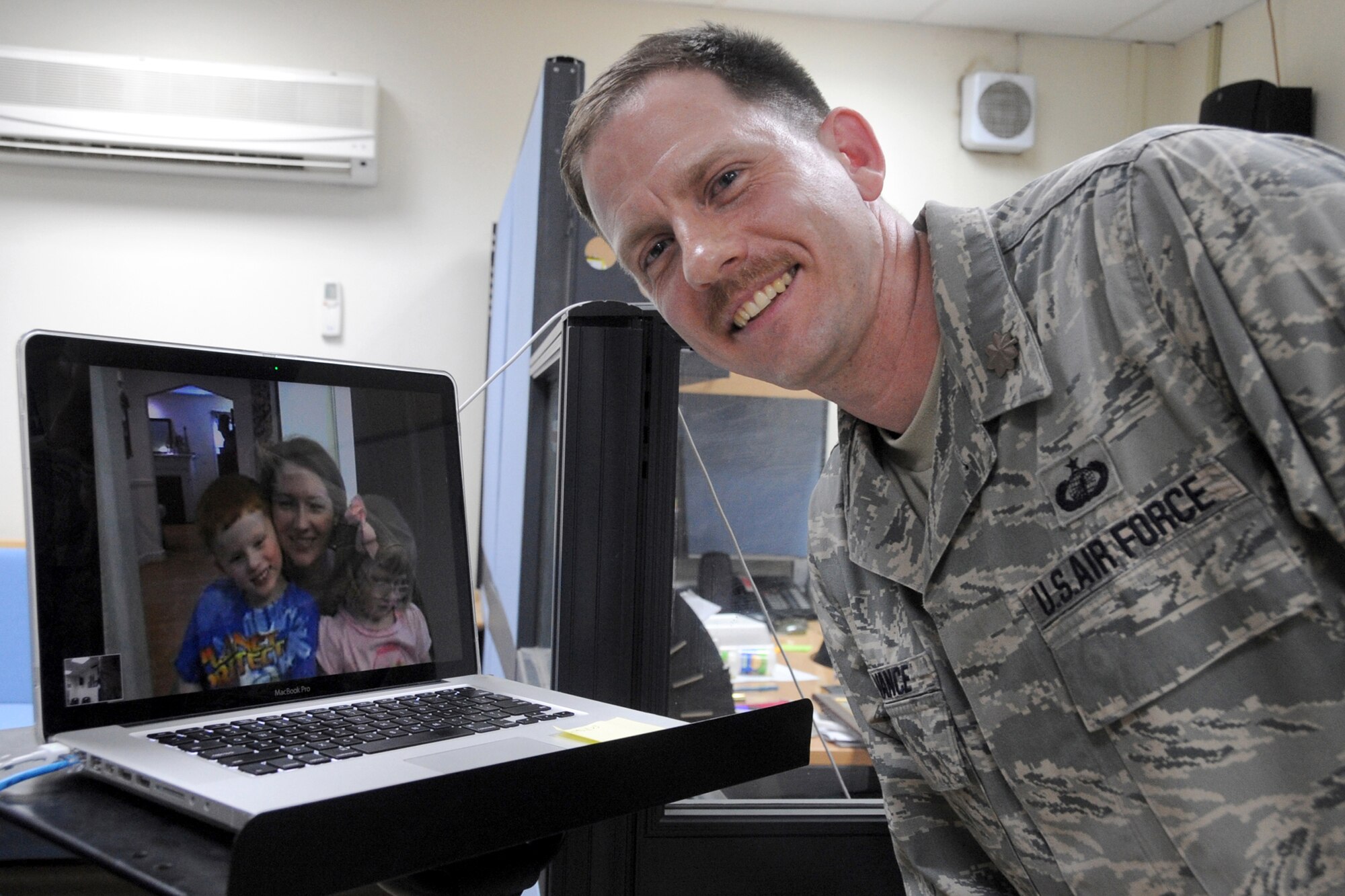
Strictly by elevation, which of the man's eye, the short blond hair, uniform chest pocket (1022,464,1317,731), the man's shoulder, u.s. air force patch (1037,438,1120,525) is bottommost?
uniform chest pocket (1022,464,1317,731)

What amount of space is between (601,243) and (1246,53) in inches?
105

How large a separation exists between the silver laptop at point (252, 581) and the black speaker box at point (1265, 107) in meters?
2.71

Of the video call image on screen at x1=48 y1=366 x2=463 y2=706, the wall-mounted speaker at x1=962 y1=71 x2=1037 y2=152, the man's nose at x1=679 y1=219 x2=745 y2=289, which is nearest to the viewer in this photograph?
the video call image on screen at x1=48 y1=366 x2=463 y2=706

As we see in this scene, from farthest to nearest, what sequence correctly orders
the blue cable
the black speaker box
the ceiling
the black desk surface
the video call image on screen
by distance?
the ceiling
the black speaker box
the video call image on screen
the blue cable
the black desk surface

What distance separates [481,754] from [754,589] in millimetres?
505

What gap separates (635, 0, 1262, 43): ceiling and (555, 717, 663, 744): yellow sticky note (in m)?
2.99

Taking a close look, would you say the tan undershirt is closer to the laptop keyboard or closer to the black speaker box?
the laptop keyboard

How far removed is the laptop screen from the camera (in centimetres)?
59

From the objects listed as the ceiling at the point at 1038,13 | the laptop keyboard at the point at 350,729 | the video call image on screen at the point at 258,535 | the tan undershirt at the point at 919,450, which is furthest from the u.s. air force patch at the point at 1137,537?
the ceiling at the point at 1038,13

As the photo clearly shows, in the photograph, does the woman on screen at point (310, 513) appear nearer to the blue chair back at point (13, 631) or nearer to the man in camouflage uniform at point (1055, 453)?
the man in camouflage uniform at point (1055, 453)

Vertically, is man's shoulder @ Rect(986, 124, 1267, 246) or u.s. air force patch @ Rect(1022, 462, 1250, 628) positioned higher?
man's shoulder @ Rect(986, 124, 1267, 246)

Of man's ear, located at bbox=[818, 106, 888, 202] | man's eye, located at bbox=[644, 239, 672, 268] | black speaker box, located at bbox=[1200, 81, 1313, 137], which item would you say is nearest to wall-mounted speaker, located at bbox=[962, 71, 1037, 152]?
black speaker box, located at bbox=[1200, 81, 1313, 137]

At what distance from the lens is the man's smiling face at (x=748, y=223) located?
767 mm

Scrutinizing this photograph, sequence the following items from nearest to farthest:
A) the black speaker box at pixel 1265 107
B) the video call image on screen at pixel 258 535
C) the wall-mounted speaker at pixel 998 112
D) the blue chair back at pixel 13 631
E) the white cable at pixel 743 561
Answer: the video call image on screen at pixel 258 535
the white cable at pixel 743 561
the blue chair back at pixel 13 631
the black speaker box at pixel 1265 107
the wall-mounted speaker at pixel 998 112
